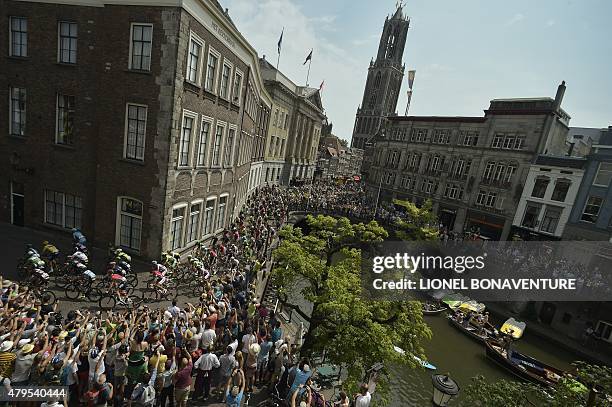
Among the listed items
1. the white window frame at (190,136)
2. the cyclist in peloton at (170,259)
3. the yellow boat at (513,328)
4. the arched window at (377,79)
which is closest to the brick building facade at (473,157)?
the yellow boat at (513,328)

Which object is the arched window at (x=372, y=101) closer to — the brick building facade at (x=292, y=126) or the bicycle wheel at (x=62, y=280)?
the brick building facade at (x=292, y=126)

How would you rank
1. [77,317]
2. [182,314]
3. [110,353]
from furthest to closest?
[182,314] → [77,317] → [110,353]

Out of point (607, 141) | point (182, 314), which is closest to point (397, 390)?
point (182, 314)

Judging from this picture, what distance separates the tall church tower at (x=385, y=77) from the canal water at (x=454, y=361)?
91.2 meters

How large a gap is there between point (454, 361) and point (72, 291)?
2306 cm

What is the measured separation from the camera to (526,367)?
21.0m

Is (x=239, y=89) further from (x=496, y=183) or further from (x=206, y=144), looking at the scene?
(x=496, y=183)

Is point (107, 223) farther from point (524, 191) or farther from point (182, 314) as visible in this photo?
point (524, 191)

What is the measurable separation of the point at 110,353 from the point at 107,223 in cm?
1106

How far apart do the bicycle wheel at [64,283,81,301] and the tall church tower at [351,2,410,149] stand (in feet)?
347

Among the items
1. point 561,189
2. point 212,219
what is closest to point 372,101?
point 561,189

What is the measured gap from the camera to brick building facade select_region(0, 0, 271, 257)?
15734 mm

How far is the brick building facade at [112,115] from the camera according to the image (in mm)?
15734

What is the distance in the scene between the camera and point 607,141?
31.4 meters
